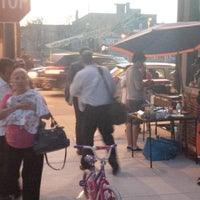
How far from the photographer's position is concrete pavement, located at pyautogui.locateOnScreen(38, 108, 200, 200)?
20.2ft

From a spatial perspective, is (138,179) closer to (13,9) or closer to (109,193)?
(109,193)

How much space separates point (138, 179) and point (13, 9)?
2.97m

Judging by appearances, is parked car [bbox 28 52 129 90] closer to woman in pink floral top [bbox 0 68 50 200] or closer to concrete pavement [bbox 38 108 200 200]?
concrete pavement [bbox 38 108 200 200]

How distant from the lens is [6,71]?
231 inches

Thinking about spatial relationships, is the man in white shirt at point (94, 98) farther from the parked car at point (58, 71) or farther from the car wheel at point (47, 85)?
the car wheel at point (47, 85)

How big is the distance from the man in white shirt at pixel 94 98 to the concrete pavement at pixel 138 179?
12.8 inches

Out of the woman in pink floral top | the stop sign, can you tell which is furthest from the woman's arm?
the stop sign

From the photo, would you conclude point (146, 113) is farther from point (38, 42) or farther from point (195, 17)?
point (38, 42)

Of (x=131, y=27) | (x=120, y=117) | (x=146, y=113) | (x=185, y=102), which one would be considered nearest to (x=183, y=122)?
(x=185, y=102)

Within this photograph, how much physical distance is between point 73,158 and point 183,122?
1.94 m

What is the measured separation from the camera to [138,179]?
6.87 meters

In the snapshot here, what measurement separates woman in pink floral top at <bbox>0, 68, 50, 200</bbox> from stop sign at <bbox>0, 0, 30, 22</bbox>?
1.93ft

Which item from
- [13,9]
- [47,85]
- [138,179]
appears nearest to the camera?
[13,9]

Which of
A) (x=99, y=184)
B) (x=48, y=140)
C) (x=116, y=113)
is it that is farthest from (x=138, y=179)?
(x=48, y=140)
